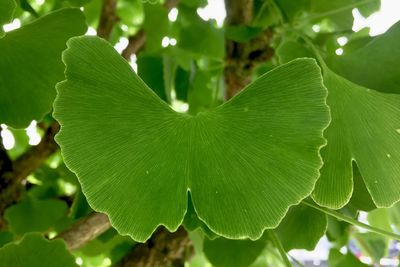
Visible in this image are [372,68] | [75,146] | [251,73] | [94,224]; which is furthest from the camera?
[251,73]

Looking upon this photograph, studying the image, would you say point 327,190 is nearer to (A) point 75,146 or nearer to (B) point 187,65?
(A) point 75,146

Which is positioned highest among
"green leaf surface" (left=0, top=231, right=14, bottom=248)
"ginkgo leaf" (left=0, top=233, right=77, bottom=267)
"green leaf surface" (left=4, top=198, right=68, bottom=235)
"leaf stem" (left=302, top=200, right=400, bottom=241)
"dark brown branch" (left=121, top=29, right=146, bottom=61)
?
"leaf stem" (left=302, top=200, right=400, bottom=241)

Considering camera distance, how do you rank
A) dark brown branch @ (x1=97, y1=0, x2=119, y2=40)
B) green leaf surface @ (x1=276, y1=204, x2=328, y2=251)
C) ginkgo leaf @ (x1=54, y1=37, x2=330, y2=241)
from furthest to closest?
dark brown branch @ (x1=97, y1=0, x2=119, y2=40) < green leaf surface @ (x1=276, y1=204, x2=328, y2=251) < ginkgo leaf @ (x1=54, y1=37, x2=330, y2=241)

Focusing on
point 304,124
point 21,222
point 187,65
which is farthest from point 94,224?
point 304,124

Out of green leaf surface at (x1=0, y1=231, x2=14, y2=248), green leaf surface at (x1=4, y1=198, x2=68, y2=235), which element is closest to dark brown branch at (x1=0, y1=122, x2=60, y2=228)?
green leaf surface at (x1=4, y1=198, x2=68, y2=235)

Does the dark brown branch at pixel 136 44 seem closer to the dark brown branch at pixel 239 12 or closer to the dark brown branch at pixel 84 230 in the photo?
the dark brown branch at pixel 239 12

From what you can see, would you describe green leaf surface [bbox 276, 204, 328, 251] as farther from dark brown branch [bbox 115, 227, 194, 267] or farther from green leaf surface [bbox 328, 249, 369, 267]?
dark brown branch [bbox 115, 227, 194, 267]

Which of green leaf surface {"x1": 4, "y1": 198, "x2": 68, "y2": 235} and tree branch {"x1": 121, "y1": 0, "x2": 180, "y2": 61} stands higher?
tree branch {"x1": 121, "y1": 0, "x2": 180, "y2": 61}
